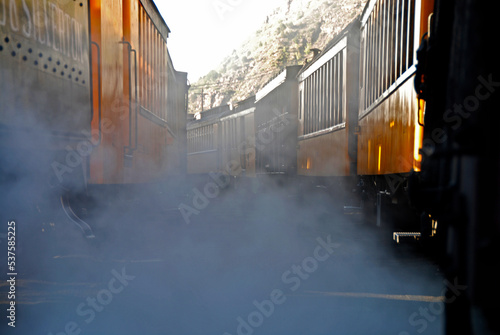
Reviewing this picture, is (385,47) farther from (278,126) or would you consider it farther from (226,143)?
(226,143)

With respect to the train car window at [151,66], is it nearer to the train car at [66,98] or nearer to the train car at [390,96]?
the train car at [66,98]

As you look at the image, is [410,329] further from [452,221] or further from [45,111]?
[45,111]

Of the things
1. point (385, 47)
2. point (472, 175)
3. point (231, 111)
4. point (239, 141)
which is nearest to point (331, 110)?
point (385, 47)

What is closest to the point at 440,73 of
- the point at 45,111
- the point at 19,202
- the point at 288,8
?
the point at 45,111

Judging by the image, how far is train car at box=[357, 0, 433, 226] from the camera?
430 cm

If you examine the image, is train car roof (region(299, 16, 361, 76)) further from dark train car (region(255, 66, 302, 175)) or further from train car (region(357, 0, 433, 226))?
dark train car (region(255, 66, 302, 175))

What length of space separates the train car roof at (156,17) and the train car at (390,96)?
10.9 feet

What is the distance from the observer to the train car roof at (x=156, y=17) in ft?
22.8

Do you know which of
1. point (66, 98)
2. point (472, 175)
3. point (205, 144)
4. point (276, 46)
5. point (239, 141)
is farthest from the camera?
point (276, 46)

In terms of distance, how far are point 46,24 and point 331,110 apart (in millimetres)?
7592

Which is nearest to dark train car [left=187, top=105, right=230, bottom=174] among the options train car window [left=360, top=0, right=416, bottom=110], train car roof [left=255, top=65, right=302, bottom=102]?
train car roof [left=255, top=65, right=302, bottom=102]

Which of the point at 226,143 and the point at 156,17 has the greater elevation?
the point at 156,17

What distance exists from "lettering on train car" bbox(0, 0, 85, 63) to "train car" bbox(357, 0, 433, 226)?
8.25ft

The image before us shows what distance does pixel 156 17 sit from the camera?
26.0 ft
